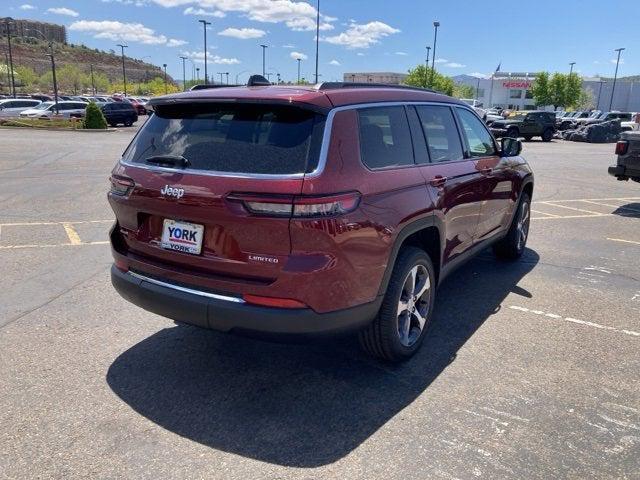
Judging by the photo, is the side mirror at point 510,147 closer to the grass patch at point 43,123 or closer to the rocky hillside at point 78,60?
the grass patch at point 43,123

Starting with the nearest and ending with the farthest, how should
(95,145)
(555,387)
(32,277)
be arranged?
1. (555,387)
2. (32,277)
3. (95,145)

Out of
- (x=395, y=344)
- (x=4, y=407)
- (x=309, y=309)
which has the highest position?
(x=309, y=309)

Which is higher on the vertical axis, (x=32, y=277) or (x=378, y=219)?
(x=378, y=219)

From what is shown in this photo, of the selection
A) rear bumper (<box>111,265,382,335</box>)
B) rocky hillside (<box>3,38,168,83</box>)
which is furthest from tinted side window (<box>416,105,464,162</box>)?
rocky hillside (<box>3,38,168,83</box>)

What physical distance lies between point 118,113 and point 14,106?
756cm

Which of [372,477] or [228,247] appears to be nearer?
[372,477]

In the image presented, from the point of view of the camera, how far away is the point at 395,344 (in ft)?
11.5

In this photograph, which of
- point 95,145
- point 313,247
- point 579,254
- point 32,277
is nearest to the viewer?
point 313,247

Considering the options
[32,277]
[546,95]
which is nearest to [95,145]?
[32,277]

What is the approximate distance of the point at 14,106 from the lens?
36688mm

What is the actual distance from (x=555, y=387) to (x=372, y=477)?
1.54 m

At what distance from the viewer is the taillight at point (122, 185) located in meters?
3.33

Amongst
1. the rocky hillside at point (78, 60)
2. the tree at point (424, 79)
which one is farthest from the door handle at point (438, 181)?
the rocky hillside at point (78, 60)

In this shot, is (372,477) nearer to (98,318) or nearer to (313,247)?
(313,247)
